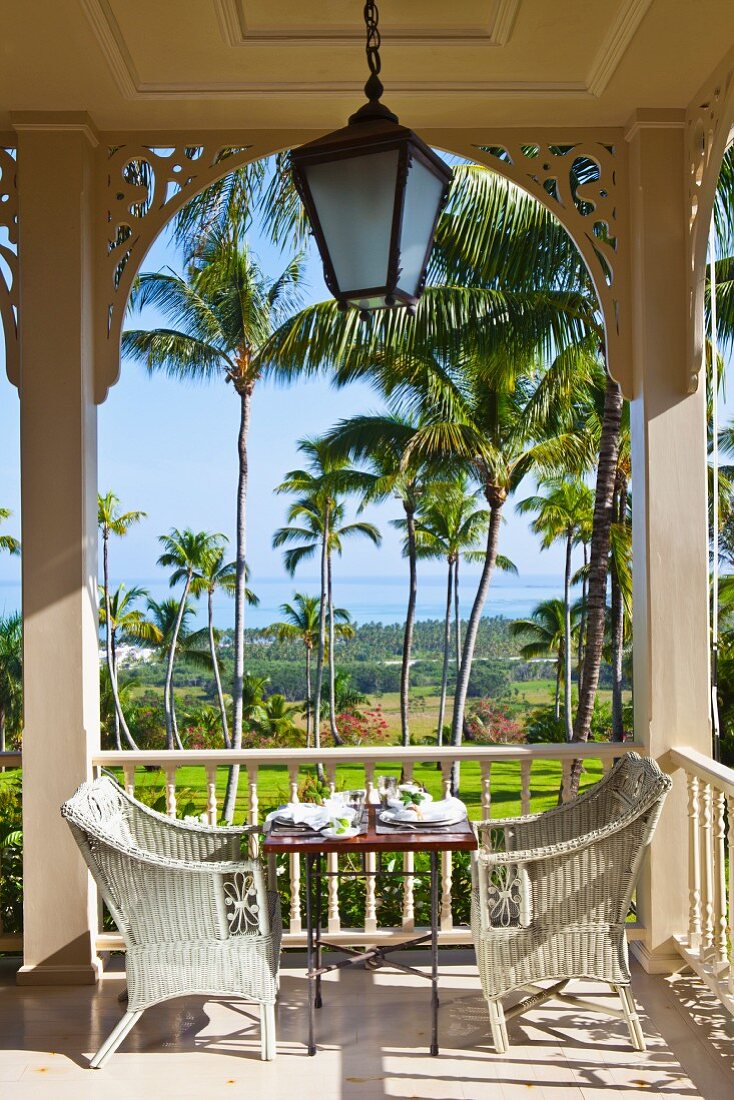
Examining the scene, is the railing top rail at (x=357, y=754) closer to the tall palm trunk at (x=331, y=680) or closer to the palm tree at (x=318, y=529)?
the palm tree at (x=318, y=529)

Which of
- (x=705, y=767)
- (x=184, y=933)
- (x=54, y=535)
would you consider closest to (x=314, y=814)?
(x=184, y=933)

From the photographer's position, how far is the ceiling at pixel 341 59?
3094 millimetres

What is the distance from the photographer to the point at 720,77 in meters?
3.41

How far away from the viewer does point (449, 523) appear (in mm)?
31703

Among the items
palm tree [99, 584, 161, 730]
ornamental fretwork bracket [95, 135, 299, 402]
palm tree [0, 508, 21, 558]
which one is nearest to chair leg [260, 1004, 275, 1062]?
ornamental fretwork bracket [95, 135, 299, 402]

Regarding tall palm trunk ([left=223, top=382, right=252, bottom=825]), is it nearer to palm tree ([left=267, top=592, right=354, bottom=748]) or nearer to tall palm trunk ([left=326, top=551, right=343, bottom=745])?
tall palm trunk ([left=326, top=551, right=343, bottom=745])

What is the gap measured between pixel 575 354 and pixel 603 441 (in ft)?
18.9

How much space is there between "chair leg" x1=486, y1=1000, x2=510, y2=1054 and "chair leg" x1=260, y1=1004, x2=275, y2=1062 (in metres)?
0.67

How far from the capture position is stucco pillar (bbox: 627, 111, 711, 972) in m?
3.76

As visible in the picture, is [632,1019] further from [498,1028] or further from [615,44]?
[615,44]

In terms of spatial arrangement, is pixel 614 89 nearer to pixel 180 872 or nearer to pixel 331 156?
pixel 331 156

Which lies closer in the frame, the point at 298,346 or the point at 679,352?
the point at 679,352

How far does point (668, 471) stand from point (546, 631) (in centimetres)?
3300

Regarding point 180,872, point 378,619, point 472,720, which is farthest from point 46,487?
point 378,619
